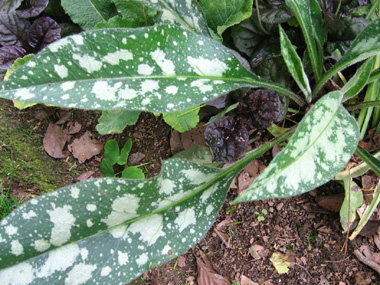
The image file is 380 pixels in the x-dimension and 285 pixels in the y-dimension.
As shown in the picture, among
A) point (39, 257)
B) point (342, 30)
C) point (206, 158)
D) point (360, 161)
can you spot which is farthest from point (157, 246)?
point (342, 30)

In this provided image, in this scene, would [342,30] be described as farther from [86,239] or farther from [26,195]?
[26,195]

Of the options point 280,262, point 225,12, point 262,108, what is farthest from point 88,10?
point 280,262

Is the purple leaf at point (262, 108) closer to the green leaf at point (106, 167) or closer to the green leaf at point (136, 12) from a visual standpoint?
the green leaf at point (136, 12)

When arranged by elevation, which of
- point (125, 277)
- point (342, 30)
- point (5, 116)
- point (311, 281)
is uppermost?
point (342, 30)

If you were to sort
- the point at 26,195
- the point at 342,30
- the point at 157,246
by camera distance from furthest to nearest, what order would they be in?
the point at 26,195, the point at 342,30, the point at 157,246

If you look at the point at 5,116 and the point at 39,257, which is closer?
the point at 39,257

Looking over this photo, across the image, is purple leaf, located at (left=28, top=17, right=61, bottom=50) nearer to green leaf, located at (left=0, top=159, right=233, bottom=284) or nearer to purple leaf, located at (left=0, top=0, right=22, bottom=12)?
purple leaf, located at (left=0, top=0, right=22, bottom=12)

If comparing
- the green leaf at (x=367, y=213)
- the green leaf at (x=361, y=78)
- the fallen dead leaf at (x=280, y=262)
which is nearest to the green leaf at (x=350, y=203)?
the green leaf at (x=367, y=213)

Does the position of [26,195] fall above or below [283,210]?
above
